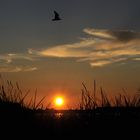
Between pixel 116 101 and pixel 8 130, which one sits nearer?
pixel 8 130

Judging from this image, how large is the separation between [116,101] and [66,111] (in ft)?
8.70

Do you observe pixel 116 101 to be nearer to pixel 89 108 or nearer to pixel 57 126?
pixel 89 108

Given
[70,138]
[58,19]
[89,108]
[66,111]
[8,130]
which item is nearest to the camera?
[70,138]

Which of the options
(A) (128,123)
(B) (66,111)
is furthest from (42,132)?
(B) (66,111)

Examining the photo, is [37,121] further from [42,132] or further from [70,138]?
[70,138]

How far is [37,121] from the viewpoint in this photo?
8367mm

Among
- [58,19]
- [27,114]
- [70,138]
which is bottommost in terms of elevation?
[70,138]

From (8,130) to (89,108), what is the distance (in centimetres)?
185

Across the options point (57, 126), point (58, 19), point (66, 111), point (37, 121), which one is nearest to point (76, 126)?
→ point (57, 126)

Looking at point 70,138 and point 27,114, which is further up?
point 27,114

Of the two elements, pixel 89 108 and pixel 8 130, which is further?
pixel 89 108

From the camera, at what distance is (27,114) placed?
866 centimetres

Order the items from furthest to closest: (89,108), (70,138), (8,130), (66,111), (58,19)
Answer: (58,19) → (66,111) → (89,108) → (8,130) → (70,138)

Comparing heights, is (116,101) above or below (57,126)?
above
